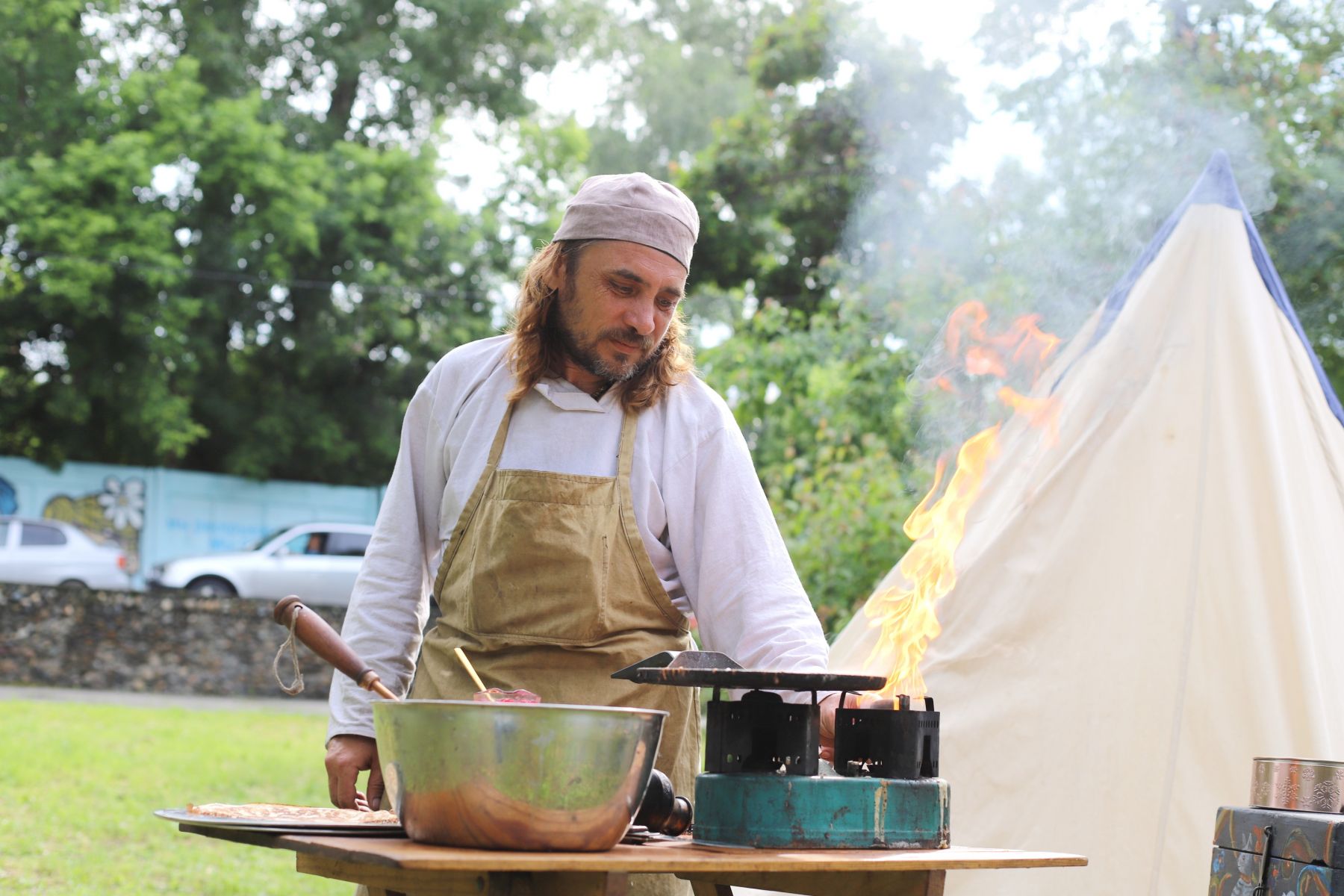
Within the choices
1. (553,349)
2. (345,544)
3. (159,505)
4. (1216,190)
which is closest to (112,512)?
(159,505)

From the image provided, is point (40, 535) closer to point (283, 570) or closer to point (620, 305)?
point (283, 570)

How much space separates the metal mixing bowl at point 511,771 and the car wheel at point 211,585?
14681 millimetres

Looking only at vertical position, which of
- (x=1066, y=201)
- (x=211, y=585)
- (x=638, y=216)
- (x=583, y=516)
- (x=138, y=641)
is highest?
(x=1066, y=201)

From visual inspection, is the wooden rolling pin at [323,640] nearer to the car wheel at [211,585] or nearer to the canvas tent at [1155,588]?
the canvas tent at [1155,588]

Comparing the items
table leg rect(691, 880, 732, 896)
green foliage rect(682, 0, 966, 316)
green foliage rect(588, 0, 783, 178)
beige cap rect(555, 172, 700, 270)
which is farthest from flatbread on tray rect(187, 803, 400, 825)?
green foliage rect(588, 0, 783, 178)

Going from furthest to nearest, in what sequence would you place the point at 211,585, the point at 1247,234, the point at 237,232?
1. the point at 237,232
2. the point at 211,585
3. the point at 1247,234

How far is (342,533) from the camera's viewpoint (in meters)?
16.0

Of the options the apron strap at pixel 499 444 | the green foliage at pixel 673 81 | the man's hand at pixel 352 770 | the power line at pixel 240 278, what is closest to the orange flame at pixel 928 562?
the apron strap at pixel 499 444

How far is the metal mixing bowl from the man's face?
991 mm

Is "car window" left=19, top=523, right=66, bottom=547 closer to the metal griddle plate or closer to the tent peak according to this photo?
the tent peak

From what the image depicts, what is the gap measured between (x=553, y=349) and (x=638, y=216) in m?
0.31

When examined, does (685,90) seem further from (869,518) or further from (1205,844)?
(1205,844)

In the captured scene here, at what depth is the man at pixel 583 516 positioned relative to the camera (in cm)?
238

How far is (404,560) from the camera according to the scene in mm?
2611
